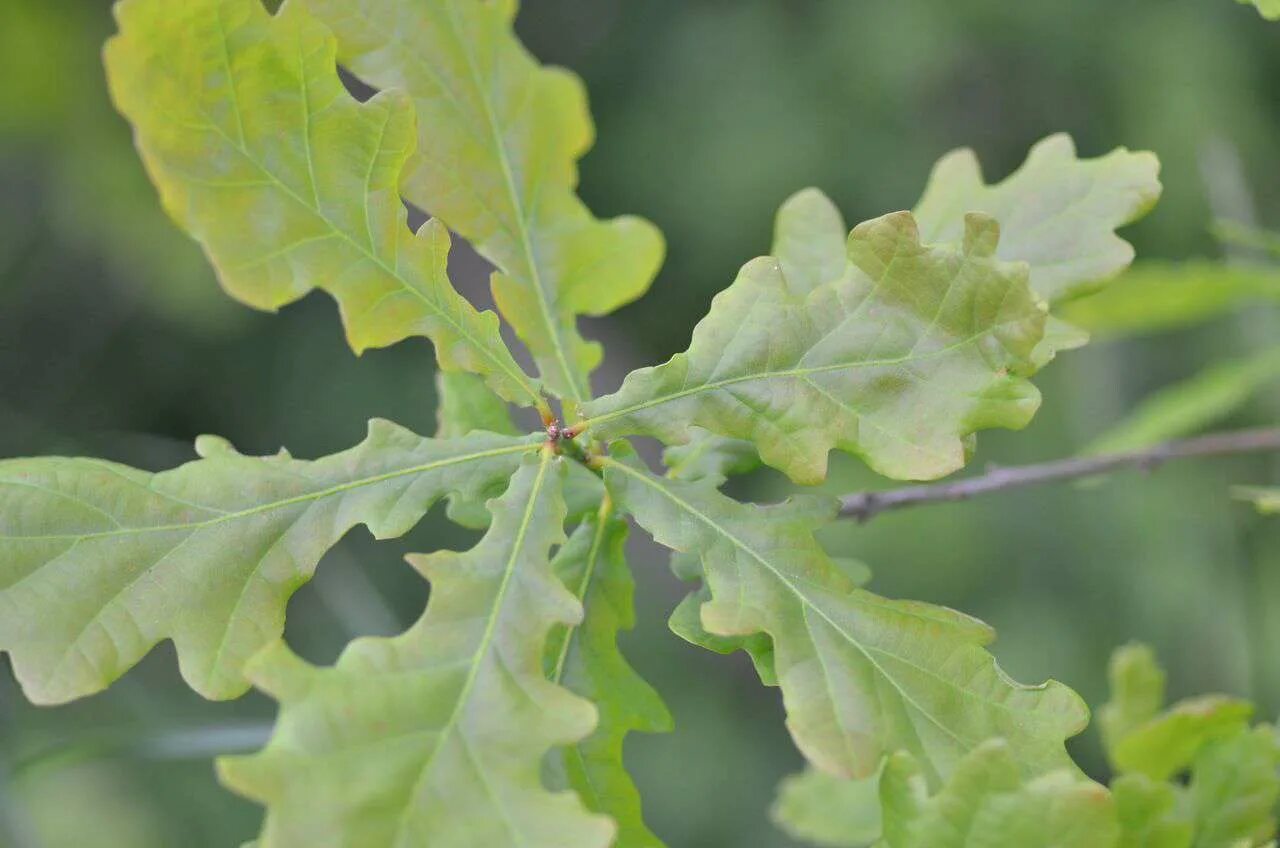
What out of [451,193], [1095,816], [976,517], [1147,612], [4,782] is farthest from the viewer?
[976,517]

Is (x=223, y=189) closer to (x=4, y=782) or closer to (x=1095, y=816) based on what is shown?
(x=1095, y=816)

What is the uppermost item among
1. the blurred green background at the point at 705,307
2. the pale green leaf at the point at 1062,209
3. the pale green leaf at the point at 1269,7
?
the pale green leaf at the point at 1269,7

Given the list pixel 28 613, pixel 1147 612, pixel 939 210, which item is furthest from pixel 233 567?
pixel 1147 612

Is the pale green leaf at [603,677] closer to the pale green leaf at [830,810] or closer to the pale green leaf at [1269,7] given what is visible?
the pale green leaf at [830,810]

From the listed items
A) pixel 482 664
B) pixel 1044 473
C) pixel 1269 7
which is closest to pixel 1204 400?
pixel 1044 473

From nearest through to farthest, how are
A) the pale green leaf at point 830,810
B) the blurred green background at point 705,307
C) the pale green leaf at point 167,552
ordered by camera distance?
the pale green leaf at point 167,552 < the pale green leaf at point 830,810 < the blurred green background at point 705,307

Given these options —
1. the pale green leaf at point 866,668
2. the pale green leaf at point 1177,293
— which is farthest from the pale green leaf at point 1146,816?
the pale green leaf at point 1177,293

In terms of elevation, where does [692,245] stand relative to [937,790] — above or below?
below
